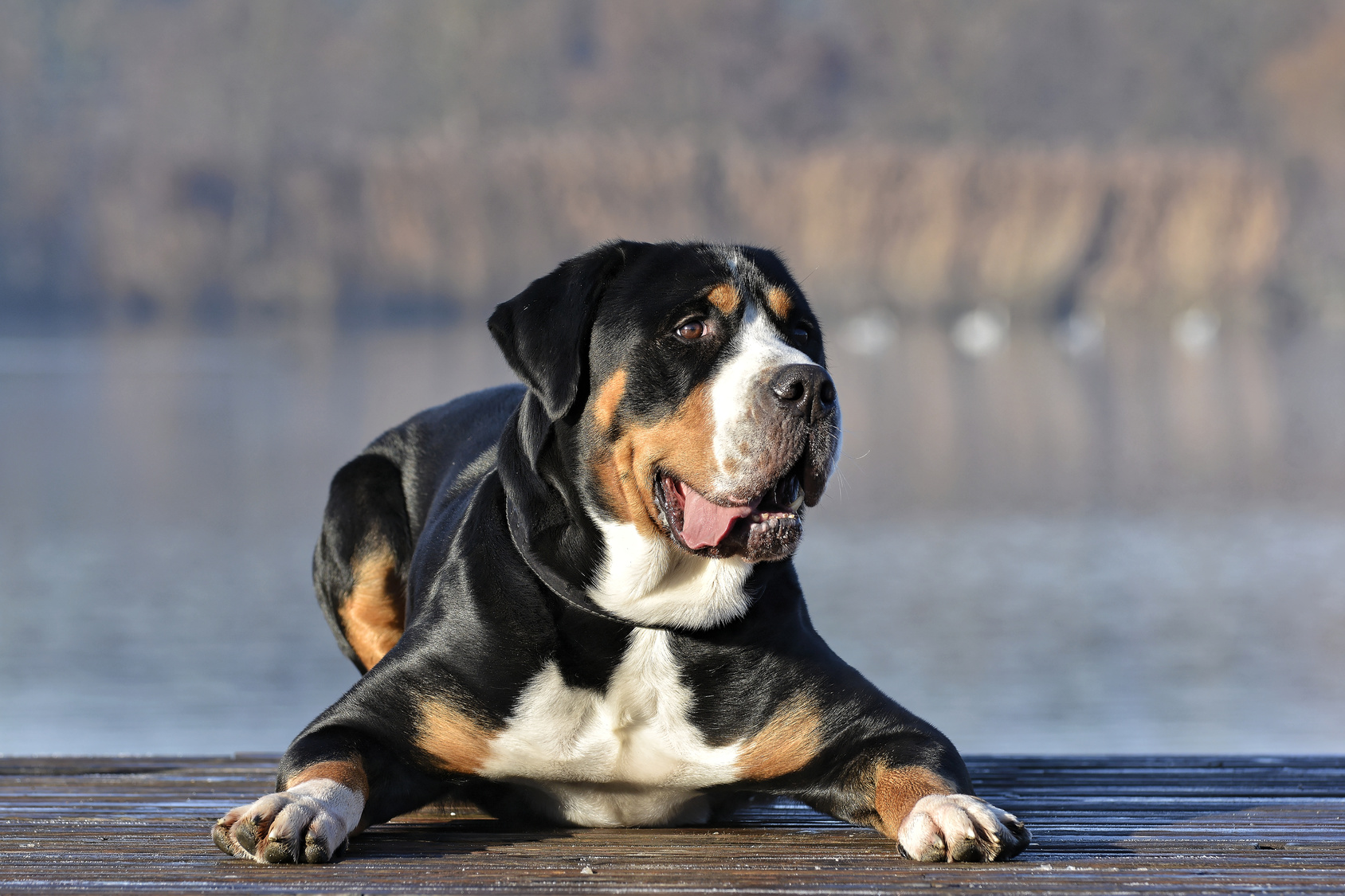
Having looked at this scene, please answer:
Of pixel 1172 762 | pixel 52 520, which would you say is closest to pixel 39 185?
pixel 52 520

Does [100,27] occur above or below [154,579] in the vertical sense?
above

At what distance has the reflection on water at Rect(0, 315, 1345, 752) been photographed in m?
8.95

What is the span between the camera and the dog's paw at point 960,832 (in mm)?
2891

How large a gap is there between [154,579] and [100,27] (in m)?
73.8

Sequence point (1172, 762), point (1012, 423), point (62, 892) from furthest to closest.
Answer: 1. point (1012, 423)
2. point (1172, 762)
3. point (62, 892)

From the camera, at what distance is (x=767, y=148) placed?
72.1 meters

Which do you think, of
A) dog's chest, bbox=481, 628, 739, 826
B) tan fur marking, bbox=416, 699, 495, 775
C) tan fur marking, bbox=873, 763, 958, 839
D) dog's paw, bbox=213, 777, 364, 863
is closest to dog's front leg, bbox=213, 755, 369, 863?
dog's paw, bbox=213, 777, 364, 863

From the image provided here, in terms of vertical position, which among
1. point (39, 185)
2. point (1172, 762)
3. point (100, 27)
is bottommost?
point (1172, 762)

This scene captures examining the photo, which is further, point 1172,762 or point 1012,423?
point 1012,423

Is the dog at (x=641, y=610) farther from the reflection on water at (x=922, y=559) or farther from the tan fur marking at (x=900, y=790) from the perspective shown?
the reflection on water at (x=922, y=559)

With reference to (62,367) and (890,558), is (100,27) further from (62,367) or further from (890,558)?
(890,558)

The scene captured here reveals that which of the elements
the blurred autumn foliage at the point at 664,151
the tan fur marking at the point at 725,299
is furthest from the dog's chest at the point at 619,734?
the blurred autumn foliage at the point at 664,151

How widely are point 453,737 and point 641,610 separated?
1.46 ft

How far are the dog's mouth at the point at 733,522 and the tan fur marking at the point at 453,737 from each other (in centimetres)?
55
